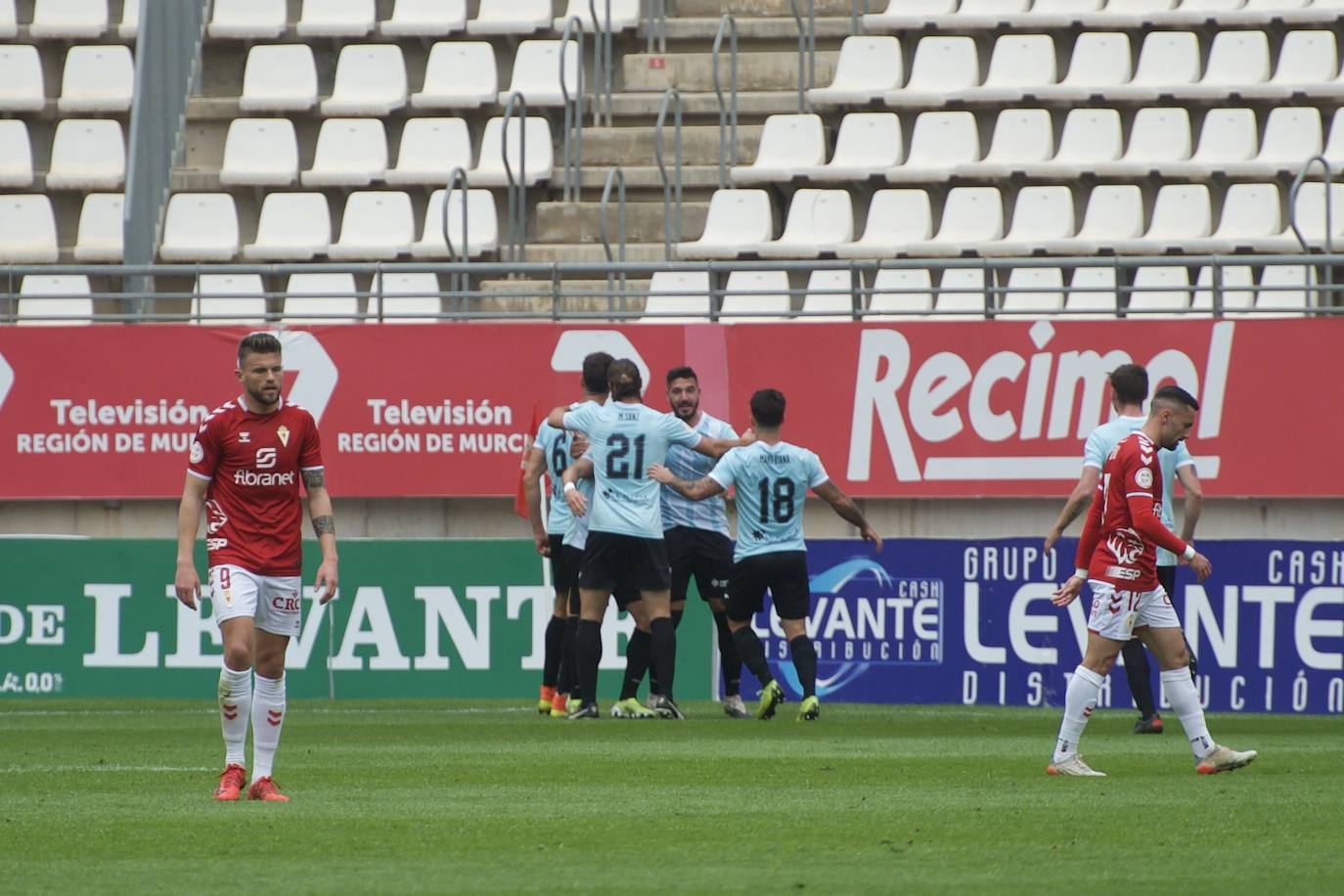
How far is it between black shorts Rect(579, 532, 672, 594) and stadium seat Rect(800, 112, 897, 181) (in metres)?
8.78

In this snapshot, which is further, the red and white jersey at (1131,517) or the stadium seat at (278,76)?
the stadium seat at (278,76)

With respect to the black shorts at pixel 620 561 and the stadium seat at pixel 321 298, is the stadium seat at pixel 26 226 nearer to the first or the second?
the stadium seat at pixel 321 298

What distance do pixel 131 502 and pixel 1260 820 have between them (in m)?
13.0

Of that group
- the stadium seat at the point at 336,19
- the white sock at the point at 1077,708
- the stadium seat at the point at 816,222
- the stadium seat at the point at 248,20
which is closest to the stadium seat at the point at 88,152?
the stadium seat at the point at 248,20

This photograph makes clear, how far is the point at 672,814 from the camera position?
27.9ft

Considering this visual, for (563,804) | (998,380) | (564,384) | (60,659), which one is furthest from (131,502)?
(563,804)

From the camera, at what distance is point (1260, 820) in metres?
8.23

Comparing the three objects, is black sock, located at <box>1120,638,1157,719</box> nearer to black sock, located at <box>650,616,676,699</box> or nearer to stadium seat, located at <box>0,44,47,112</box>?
black sock, located at <box>650,616,676,699</box>

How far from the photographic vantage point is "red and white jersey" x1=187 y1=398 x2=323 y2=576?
8.95 metres

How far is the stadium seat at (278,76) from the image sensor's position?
923 inches

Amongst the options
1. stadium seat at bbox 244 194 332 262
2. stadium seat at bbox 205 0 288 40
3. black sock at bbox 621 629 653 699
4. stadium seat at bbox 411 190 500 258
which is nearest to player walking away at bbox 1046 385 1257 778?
black sock at bbox 621 629 653 699

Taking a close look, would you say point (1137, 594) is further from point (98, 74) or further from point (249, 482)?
point (98, 74)

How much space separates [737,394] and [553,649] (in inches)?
168

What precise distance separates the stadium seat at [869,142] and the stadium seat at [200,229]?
601cm
